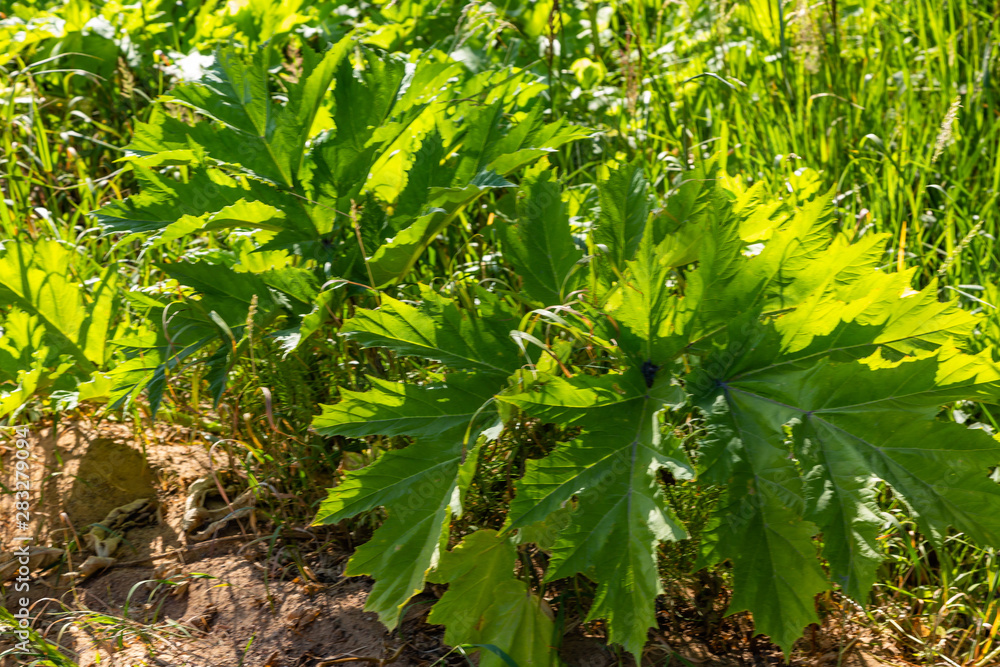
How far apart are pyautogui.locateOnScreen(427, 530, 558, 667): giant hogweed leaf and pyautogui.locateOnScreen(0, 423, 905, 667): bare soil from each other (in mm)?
126

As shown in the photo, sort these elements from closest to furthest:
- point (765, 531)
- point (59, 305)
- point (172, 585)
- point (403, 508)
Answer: point (765, 531) < point (403, 508) < point (172, 585) < point (59, 305)

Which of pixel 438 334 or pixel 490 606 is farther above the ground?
pixel 438 334

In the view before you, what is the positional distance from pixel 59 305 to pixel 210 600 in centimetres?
88

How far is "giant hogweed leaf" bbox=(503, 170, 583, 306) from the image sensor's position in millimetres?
1751

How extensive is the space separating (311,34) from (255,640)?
235 cm

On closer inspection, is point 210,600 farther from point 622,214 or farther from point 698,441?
point 622,214

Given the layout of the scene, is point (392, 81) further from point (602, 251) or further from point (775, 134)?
point (775, 134)

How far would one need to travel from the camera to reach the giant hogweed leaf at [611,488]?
1.33 m

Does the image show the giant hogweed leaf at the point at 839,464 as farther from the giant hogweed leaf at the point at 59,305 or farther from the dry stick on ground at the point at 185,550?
the giant hogweed leaf at the point at 59,305

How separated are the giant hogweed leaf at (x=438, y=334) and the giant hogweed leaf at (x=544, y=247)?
16cm

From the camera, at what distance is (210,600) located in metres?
1.80

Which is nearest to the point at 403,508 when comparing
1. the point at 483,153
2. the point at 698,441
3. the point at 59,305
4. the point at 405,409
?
the point at 405,409

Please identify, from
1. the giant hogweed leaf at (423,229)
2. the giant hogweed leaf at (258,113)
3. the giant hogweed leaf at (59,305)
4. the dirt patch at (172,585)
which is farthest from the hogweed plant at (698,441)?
the giant hogweed leaf at (59,305)

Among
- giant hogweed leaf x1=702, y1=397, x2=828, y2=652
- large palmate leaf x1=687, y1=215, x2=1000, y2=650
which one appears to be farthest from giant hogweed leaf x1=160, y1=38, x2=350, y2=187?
giant hogweed leaf x1=702, y1=397, x2=828, y2=652
